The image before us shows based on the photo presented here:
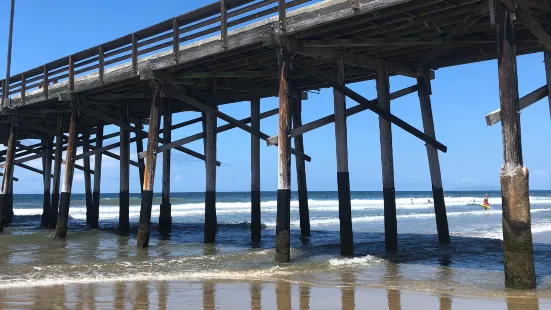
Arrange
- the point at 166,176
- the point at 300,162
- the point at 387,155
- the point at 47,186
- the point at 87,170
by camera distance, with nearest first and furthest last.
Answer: the point at 387,155 < the point at 300,162 < the point at 166,176 < the point at 87,170 < the point at 47,186

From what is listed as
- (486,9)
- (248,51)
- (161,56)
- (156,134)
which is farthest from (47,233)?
(486,9)

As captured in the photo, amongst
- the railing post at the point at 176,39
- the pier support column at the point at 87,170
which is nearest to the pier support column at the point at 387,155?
the railing post at the point at 176,39

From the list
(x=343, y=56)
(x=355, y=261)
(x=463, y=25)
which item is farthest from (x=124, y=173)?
(x=463, y=25)

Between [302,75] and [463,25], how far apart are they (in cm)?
486

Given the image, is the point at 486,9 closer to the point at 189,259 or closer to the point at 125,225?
the point at 189,259

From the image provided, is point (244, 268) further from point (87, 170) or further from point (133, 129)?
point (87, 170)

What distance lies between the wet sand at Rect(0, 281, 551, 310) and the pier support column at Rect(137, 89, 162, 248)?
439 cm

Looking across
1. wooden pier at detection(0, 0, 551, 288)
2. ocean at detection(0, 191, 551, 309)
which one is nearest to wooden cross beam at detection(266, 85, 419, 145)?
wooden pier at detection(0, 0, 551, 288)

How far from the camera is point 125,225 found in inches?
672

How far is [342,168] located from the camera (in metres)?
10.7

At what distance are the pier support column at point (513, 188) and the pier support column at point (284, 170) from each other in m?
3.87

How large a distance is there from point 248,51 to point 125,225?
8921mm

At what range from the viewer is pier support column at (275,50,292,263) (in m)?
9.62

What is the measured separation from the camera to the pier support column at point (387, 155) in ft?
37.3
